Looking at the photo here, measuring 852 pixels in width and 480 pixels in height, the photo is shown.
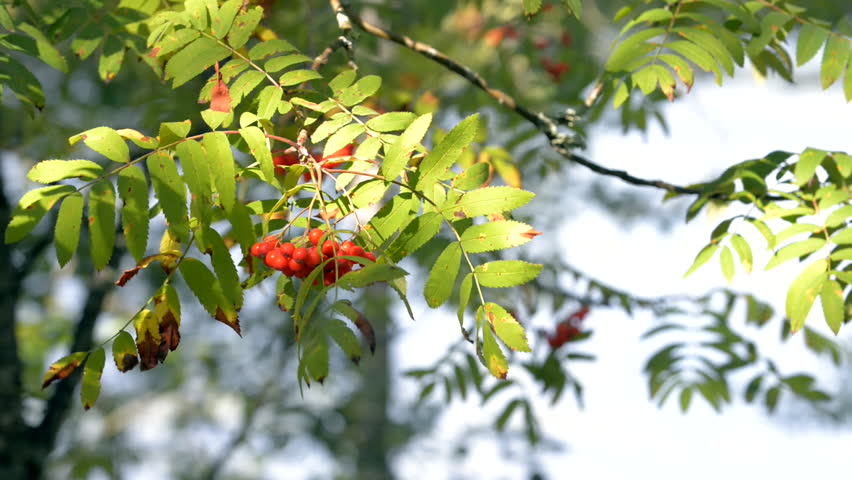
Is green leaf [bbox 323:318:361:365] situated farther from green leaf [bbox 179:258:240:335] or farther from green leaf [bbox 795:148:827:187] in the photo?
green leaf [bbox 795:148:827:187]

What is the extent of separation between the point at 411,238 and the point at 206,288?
349 millimetres

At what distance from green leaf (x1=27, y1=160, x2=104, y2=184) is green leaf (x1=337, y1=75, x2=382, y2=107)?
1.54ft

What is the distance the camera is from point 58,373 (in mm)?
1296

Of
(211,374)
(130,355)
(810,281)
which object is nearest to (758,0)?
(810,281)

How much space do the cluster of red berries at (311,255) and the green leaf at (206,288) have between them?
89 millimetres

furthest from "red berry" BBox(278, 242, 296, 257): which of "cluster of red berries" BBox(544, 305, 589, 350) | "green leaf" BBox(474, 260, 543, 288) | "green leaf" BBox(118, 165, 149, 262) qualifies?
"cluster of red berries" BBox(544, 305, 589, 350)

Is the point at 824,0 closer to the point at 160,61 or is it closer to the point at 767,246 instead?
the point at 767,246

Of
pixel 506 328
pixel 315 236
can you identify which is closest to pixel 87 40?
pixel 315 236

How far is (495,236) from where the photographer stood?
1326mm

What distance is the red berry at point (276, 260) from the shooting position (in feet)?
4.09

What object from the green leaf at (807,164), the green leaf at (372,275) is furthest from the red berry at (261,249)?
the green leaf at (807,164)

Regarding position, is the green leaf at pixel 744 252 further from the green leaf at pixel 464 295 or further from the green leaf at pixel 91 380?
the green leaf at pixel 91 380

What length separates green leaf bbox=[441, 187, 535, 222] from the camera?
4.26 feet

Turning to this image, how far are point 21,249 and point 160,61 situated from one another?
1.92 meters
